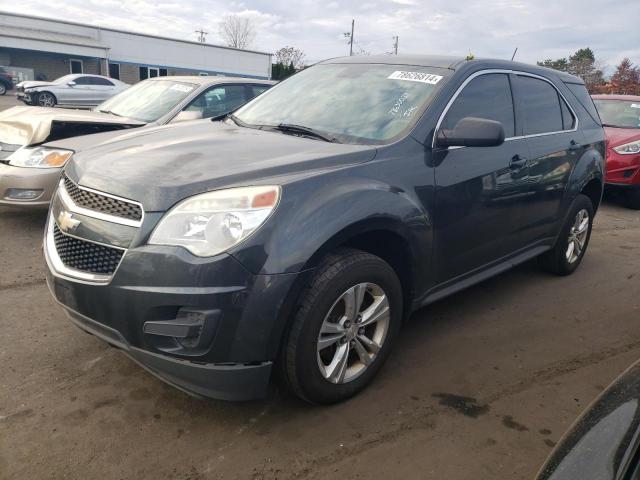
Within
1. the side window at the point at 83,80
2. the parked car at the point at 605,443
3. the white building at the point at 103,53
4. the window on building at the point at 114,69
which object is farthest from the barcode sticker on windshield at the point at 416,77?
the window on building at the point at 114,69

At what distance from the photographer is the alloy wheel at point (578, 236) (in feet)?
15.3

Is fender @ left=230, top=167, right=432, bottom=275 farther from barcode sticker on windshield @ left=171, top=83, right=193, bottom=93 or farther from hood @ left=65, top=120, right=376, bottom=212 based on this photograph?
barcode sticker on windshield @ left=171, top=83, right=193, bottom=93

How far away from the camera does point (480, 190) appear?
3229 mm

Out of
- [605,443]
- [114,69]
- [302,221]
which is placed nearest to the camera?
[605,443]

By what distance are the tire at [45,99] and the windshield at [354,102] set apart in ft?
66.1

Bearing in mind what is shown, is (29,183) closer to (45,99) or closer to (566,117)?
(566,117)

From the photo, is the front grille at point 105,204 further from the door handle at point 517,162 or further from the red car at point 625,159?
the red car at point 625,159

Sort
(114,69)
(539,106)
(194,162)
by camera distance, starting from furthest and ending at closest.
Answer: (114,69) < (539,106) < (194,162)

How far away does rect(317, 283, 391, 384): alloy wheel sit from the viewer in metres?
2.54

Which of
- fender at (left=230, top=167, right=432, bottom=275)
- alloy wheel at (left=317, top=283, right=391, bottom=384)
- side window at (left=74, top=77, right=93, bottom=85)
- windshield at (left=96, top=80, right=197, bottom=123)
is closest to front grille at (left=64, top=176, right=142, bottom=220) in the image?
fender at (left=230, top=167, right=432, bottom=275)

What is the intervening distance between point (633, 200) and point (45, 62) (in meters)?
39.4

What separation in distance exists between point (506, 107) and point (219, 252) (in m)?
2.50

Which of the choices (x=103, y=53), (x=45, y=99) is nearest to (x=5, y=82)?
(x=103, y=53)

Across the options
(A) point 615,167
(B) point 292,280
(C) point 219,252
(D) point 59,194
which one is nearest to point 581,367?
(B) point 292,280
